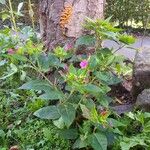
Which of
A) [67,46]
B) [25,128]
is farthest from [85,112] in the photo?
[67,46]

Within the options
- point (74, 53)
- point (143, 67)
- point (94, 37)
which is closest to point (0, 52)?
point (74, 53)

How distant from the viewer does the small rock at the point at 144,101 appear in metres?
3.31

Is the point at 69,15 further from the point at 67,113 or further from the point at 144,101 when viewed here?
the point at 67,113

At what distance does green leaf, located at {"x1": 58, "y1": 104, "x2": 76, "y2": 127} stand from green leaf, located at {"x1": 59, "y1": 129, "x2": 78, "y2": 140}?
0.71 ft

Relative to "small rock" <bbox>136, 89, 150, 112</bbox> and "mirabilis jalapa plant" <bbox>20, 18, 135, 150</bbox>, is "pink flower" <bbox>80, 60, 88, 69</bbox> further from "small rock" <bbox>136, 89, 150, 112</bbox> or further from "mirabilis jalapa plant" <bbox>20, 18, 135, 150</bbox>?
"small rock" <bbox>136, 89, 150, 112</bbox>

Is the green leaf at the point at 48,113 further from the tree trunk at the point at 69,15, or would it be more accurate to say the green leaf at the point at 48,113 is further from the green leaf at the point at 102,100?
the tree trunk at the point at 69,15

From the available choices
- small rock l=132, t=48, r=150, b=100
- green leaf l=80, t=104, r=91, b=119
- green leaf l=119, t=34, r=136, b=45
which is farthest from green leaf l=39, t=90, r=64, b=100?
small rock l=132, t=48, r=150, b=100

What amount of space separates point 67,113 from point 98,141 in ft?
0.85

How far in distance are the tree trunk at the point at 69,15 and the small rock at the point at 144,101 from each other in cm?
73

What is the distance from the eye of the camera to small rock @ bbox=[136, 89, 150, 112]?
3.31 metres

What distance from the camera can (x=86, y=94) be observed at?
9.67ft

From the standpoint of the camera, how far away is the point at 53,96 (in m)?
2.73

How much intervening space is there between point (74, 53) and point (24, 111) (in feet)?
1.97

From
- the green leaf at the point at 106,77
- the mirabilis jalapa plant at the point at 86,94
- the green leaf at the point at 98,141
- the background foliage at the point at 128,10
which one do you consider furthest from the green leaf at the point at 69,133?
the background foliage at the point at 128,10
